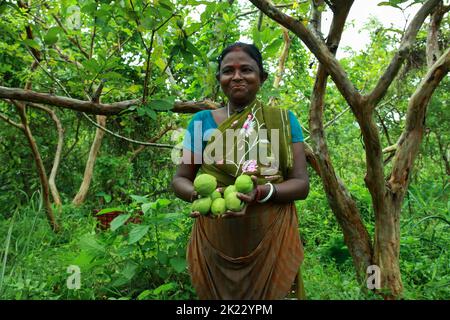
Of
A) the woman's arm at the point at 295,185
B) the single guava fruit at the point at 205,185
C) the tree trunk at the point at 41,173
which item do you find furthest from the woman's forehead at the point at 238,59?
the tree trunk at the point at 41,173

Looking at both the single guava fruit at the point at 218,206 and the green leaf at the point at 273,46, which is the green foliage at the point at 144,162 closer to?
the green leaf at the point at 273,46

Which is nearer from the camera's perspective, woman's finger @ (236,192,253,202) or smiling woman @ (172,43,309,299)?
woman's finger @ (236,192,253,202)

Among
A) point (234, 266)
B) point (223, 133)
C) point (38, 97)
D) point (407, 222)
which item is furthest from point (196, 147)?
point (407, 222)

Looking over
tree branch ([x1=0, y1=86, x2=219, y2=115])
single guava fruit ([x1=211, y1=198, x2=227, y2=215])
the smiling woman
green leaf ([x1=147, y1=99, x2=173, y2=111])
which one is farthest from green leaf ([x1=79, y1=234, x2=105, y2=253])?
single guava fruit ([x1=211, y1=198, x2=227, y2=215])

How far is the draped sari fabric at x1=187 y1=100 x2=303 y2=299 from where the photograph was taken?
1779 millimetres

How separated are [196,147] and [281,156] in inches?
13.7

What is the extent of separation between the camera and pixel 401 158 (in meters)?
2.71

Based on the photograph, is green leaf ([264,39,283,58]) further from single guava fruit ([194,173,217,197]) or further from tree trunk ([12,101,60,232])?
tree trunk ([12,101,60,232])

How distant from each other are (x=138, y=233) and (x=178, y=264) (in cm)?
30

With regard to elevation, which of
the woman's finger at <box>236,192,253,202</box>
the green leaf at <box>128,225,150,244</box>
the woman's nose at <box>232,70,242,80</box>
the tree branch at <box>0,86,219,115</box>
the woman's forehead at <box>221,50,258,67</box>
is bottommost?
the green leaf at <box>128,225,150,244</box>

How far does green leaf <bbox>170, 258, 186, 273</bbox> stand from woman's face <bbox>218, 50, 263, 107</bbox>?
1263mm

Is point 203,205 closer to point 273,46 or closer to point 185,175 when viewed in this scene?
point 185,175

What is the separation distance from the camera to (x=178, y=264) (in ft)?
8.94

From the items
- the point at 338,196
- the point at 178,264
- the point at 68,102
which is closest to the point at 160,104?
the point at 68,102
